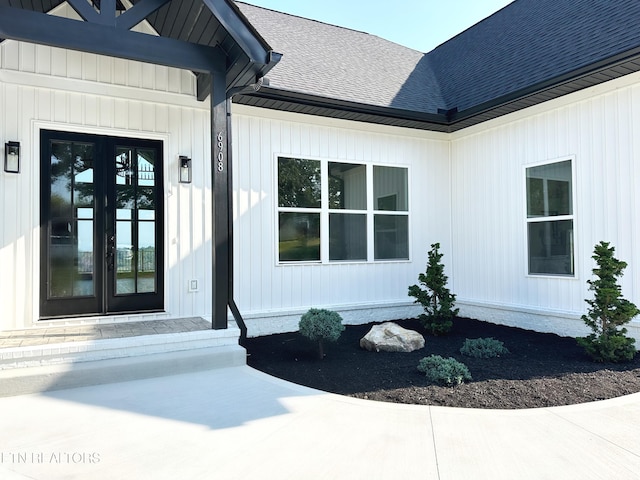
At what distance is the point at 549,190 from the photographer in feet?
20.7

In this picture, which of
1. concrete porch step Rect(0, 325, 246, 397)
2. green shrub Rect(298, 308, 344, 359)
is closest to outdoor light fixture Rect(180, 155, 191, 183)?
concrete porch step Rect(0, 325, 246, 397)

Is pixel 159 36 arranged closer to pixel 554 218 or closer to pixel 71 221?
pixel 71 221

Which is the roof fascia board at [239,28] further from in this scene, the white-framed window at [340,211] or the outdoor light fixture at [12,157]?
the outdoor light fixture at [12,157]

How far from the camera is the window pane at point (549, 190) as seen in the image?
6.07 meters

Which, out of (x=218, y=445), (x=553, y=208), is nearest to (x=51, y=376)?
(x=218, y=445)

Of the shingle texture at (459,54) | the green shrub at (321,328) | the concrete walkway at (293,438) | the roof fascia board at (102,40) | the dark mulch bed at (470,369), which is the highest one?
the shingle texture at (459,54)

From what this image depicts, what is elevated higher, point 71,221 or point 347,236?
point 71,221

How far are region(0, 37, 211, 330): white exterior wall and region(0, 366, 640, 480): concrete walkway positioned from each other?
181 centimetres

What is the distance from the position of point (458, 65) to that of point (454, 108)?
1.80 metres

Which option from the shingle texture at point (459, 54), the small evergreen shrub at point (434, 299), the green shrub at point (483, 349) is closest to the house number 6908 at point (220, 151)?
the shingle texture at point (459, 54)

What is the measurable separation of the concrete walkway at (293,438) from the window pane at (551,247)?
2729 millimetres

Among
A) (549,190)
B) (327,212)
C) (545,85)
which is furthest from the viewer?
(327,212)

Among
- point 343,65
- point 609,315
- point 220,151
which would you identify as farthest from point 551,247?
point 220,151

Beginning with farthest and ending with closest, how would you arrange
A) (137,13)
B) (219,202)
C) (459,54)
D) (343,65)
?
(459,54), (343,65), (219,202), (137,13)
